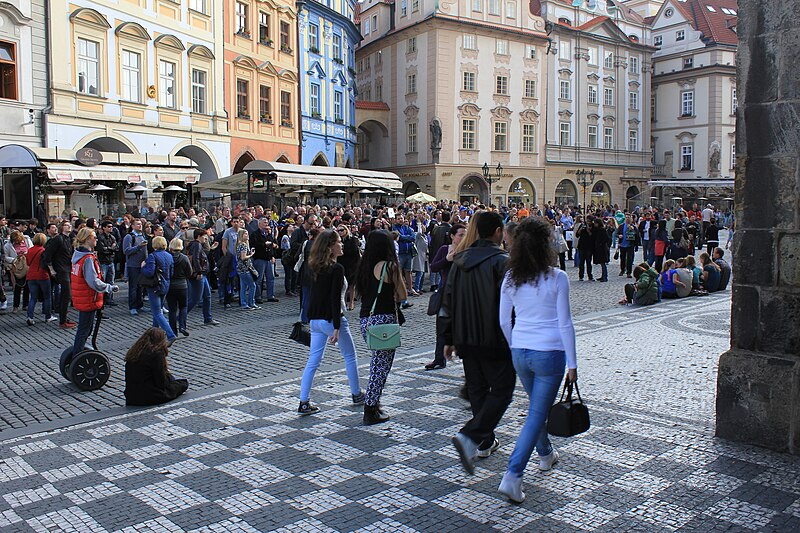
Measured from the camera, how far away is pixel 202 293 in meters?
13.5

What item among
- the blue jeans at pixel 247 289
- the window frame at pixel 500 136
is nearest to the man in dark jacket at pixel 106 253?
the blue jeans at pixel 247 289

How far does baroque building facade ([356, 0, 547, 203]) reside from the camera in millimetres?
51812

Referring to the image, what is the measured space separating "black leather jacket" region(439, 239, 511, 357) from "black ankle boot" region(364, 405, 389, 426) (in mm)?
1596

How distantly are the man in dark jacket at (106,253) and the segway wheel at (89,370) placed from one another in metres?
6.51

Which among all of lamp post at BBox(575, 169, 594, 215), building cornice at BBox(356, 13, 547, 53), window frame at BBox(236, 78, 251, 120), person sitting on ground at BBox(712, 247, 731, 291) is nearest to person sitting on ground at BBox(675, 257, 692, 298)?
person sitting on ground at BBox(712, 247, 731, 291)

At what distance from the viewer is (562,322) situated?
16.1 feet

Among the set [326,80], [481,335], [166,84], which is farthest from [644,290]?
[326,80]

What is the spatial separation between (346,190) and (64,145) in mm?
10117

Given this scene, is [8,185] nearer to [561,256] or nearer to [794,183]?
[561,256]

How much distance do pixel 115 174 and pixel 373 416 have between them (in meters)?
16.7

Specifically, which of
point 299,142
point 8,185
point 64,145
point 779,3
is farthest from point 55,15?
point 779,3

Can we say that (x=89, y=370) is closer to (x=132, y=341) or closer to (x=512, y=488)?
(x=132, y=341)

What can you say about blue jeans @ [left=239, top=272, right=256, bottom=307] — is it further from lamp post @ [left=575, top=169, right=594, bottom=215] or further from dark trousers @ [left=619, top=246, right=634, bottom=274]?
lamp post @ [left=575, top=169, right=594, bottom=215]

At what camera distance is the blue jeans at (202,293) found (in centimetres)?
1330
